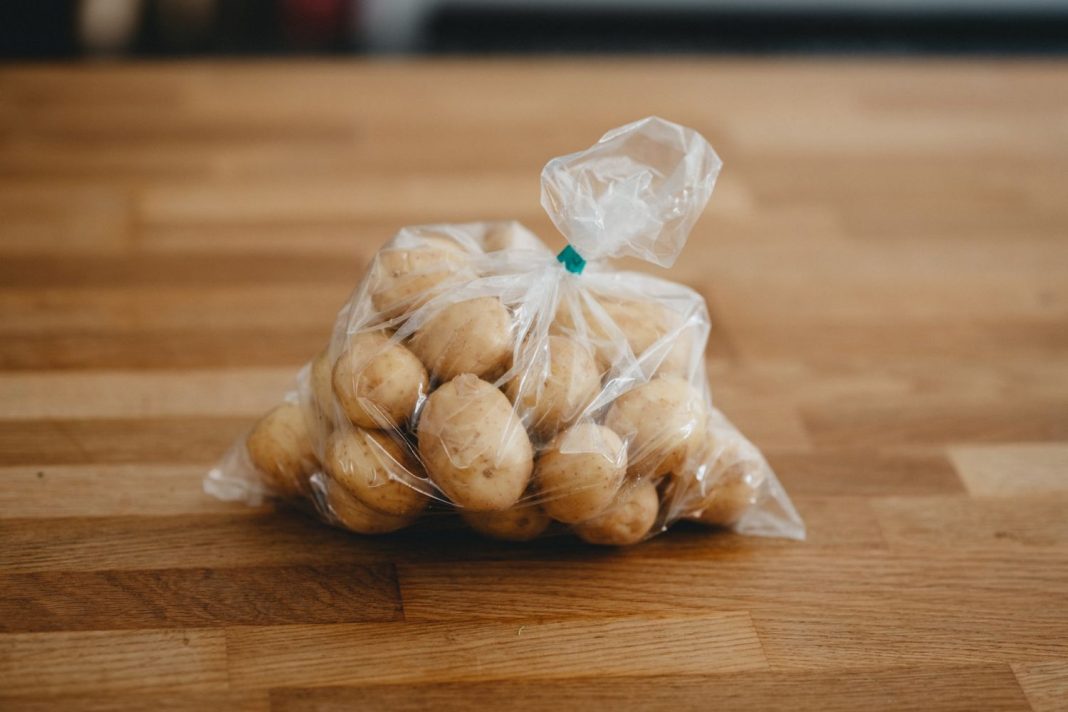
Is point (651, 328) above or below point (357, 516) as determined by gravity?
above

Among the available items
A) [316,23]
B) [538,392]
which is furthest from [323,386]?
[316,23]

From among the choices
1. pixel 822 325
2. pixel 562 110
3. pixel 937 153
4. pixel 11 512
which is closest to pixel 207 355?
pixel 11 512

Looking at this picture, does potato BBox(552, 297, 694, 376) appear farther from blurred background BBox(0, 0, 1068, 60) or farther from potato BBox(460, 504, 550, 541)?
blurred background BBox(0, 0, 1068, 60)

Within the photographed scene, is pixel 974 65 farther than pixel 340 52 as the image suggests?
No

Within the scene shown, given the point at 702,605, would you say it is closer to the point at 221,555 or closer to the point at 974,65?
the point at 221,555

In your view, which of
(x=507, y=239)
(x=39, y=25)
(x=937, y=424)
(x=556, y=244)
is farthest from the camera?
(x=39, y=25)

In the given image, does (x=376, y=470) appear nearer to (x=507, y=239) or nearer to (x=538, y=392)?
(x=538, y=392)
